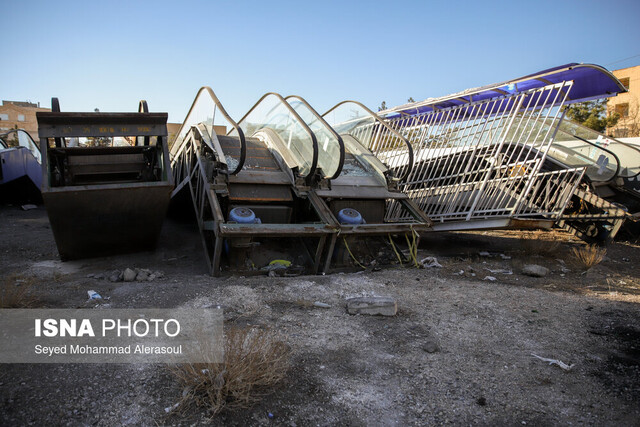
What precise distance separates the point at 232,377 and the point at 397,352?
4.72 feet

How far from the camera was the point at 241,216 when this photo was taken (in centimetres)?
570

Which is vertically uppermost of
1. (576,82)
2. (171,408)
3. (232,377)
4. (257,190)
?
(576,82)

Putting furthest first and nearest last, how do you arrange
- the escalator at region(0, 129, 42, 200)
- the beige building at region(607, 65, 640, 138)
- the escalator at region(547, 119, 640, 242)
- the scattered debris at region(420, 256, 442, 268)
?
1. the beige building at region(607, 65, 640, 138)
2. the escalator at region(0, 129, 42, 200)
3. the escalator at region(547, 119, 640, 242)
4. the scattered debris at region(420, 256, 442, 268)

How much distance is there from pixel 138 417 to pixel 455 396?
6.69 feet

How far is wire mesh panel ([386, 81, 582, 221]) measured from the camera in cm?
678

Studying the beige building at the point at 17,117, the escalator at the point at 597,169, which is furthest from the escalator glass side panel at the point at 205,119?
the beige building at the point at 17,117

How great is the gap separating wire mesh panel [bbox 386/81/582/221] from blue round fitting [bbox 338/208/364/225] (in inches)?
76.4

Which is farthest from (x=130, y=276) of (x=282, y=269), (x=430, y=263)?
(x=430, y=263)

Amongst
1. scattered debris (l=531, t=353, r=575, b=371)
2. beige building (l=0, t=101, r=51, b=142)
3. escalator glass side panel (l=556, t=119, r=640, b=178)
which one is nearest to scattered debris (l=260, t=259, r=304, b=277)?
scattered debris (l=531, t=353, r=575, b=371)

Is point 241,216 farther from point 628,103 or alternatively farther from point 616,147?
point 628,103

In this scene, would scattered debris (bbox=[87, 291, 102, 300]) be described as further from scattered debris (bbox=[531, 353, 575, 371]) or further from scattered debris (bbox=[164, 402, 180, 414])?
scattered debris (bbox=[531, 353, 575, 371])

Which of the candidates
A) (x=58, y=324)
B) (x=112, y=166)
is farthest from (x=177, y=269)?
(x=58, y=324)

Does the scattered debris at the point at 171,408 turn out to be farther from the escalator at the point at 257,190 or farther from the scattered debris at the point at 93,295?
the escalator at the point at 257,190

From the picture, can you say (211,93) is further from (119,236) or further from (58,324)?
(58,324)
